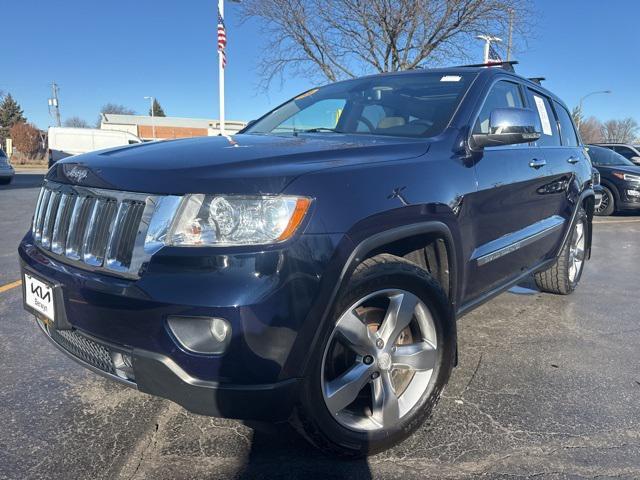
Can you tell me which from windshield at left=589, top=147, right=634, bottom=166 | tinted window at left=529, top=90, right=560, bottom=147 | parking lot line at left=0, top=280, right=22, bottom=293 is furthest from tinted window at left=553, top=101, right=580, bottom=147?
windshield at left=589, top=147, right=634, bottom=166

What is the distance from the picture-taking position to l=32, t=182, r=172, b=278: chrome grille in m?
1.88

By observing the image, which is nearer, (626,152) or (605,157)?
(605,157)

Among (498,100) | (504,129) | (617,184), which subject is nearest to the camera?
(504,129)

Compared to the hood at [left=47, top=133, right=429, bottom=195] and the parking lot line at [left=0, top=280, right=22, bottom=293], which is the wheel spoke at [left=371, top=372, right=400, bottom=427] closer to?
the hood at [left=47, top=133, right=429, bottom=195]

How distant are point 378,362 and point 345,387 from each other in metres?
0.20

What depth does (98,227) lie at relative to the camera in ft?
6.75

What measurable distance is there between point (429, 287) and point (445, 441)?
76cm

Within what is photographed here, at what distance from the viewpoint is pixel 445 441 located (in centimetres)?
241

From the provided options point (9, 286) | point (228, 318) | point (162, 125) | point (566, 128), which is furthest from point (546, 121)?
point (162, 125)

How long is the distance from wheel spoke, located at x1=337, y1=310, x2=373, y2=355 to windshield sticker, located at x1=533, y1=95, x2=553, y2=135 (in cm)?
272

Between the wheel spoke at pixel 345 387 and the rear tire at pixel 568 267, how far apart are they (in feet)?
9.72

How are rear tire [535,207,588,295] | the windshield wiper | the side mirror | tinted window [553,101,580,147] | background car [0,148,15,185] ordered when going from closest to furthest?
the side mirror
the windshield wiper
tinted window [553,101,580,147]
rear tire [535,207,588,295]
background car [0,148,15,185]

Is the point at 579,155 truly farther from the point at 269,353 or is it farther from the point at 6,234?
the point at 6,234

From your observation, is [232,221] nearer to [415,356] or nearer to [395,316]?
[395,316]
